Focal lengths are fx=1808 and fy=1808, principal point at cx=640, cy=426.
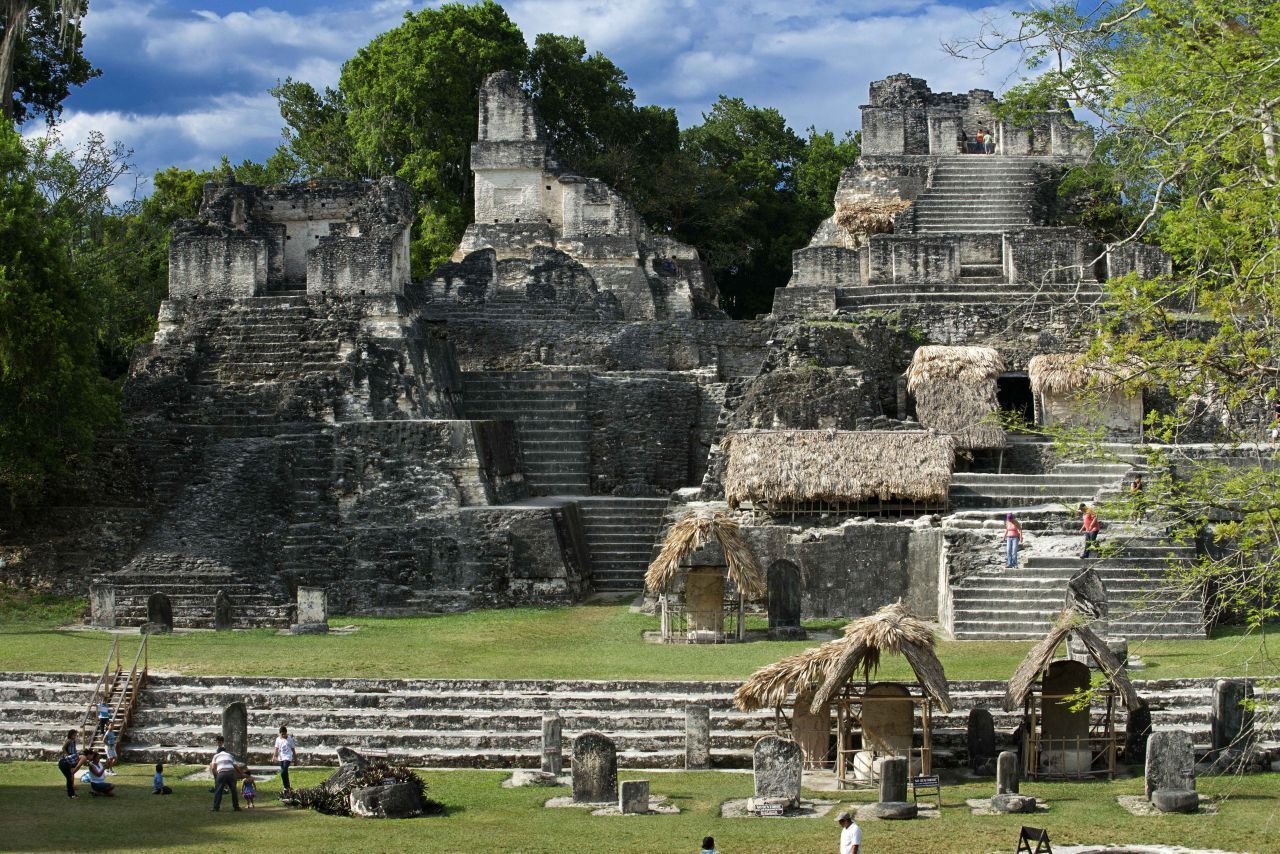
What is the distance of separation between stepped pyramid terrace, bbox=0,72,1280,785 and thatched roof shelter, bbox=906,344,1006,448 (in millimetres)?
64

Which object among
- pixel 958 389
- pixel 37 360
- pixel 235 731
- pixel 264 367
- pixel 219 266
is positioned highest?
pixel 219 266

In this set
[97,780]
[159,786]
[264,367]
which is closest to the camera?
[97,780]

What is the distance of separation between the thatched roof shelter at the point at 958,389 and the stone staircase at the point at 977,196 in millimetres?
6746

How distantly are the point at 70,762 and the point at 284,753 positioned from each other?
66.9 inches

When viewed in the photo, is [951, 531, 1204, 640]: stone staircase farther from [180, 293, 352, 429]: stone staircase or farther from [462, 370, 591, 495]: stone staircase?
[180, 293, 352, 429]: stone staircase

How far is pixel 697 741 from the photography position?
1554cm

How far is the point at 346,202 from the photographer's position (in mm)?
29875

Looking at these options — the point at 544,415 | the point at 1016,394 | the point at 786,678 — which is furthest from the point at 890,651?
the point at 1016,394

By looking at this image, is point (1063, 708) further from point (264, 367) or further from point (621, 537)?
point (264, 367)

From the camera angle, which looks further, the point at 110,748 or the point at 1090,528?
the point at 1090,528

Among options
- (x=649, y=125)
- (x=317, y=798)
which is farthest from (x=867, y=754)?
(x=649, y=125)

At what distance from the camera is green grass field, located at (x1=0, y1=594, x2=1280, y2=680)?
17.4 meters

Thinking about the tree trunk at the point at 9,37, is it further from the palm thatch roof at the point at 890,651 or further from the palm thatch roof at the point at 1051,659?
the palm thatch roof at the point at 1051,659

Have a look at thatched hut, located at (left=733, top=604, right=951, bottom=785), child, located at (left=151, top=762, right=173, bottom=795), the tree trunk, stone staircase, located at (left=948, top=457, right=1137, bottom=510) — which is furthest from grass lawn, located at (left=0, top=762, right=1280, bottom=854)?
the tree trunk
